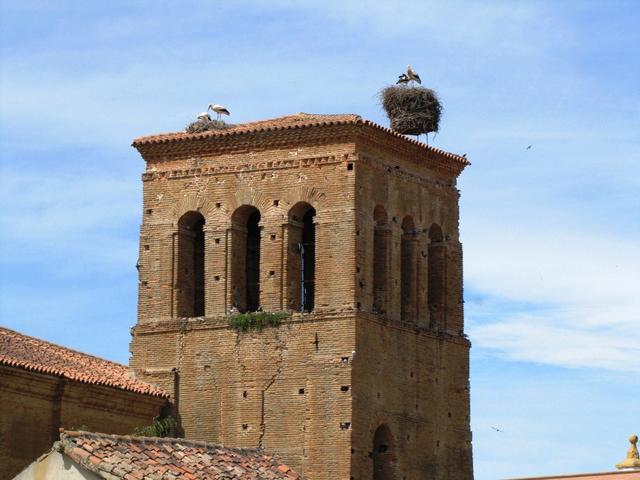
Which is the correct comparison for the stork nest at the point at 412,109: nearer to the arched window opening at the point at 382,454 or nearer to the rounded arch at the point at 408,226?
the rounded arch at the point at 408,226

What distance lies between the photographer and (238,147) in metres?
35.8

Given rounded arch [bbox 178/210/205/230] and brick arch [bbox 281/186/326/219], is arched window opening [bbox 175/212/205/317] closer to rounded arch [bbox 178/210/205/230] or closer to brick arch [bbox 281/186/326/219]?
rounded arch [bbox 178/210/205/230]

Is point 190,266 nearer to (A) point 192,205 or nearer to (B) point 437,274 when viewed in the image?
(A) point 192,205

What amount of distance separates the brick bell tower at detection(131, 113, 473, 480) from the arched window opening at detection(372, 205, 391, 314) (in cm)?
2

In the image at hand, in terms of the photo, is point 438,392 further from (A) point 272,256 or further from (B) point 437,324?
(A) point 272,256

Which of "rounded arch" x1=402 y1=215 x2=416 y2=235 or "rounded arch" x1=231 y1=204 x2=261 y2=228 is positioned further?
"rounded arch" x1=402 y1=215 x2=416 y2=235

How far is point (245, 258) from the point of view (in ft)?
118

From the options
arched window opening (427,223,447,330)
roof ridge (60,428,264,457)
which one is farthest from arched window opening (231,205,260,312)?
roof ridge (60,428,264,457)

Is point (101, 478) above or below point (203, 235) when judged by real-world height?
below

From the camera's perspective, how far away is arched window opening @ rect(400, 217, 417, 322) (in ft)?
119

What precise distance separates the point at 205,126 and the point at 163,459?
10.0 m

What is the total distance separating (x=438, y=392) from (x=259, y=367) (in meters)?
3.38

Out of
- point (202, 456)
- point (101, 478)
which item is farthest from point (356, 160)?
point (101, 478)

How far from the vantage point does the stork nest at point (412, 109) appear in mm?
37938
